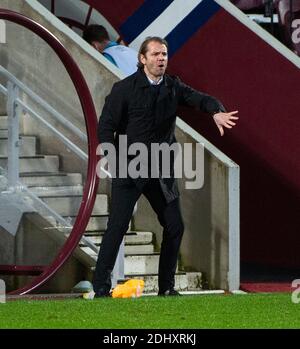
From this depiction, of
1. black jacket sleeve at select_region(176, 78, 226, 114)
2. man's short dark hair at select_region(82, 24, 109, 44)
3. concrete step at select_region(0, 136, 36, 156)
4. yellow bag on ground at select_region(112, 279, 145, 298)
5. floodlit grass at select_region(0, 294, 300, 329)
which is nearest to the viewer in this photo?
floodlit grass at select_region(0, 294, 300, 329)

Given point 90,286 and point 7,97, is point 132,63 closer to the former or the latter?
point 7,97

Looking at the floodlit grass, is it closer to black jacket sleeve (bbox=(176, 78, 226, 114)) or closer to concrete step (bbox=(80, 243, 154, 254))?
black jacket sleeve (bbox=(176, 78, 226, 114))

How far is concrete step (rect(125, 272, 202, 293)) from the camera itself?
15.3 m

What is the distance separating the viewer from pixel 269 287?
50.6ft

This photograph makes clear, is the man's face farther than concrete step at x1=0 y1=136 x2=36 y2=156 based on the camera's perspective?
No

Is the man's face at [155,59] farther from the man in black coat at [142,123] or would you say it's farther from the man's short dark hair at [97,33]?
the man's short dark hair at [97,33]

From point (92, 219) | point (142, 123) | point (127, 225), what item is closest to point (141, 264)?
point (92, 219)

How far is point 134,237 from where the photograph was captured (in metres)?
15.7

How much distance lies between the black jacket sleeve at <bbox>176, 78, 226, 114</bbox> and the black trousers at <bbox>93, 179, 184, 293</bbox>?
2.17ft

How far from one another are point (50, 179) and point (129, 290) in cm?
237

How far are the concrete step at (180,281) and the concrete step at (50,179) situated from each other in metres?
1.21

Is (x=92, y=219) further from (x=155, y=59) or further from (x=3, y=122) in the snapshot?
(x=155, y=59)

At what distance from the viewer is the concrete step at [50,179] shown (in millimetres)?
15727

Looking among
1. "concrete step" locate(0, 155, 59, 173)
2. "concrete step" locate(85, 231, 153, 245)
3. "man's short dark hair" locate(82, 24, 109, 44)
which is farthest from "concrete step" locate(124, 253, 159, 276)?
"man's short dark hair" locate(82, 24, 109, 44)
